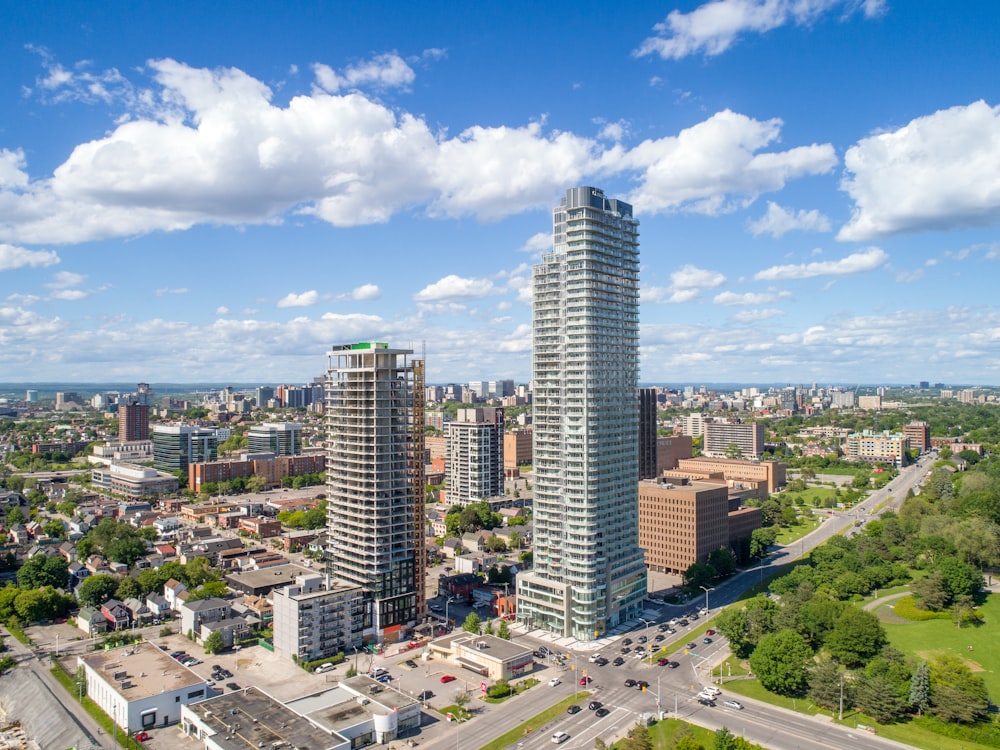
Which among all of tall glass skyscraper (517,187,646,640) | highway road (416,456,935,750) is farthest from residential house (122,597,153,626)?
highway road (416,456,935,750)

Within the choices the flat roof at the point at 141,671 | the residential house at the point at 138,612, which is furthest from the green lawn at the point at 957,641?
the residential house at the point at 138,612

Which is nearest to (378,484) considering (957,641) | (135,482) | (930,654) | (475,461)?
(930,654)

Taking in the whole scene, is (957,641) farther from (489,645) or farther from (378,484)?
(378,484)

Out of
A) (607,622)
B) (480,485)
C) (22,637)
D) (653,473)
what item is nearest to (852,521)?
(653,473)

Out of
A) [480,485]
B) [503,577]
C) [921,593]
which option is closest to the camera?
Answer: [921,593]

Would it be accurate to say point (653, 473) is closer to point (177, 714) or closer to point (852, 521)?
point (852, 521)

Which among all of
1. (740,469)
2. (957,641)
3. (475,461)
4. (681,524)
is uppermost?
(475,461)
